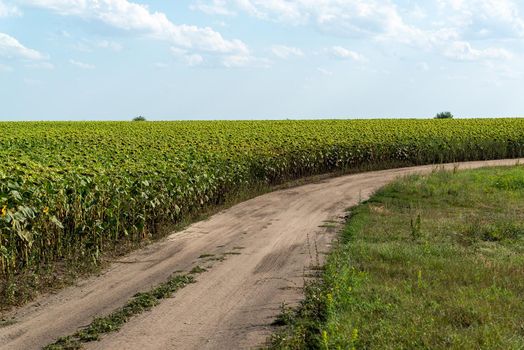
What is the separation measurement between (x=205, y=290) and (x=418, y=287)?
12.7ft

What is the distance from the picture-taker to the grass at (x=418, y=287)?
26.6ft

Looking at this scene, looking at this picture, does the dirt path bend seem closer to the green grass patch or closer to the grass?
the green grass patch

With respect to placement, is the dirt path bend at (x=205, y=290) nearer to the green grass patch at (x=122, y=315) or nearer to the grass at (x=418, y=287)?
the green grass patch at (x=122, y=315)

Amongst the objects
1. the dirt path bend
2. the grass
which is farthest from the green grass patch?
the grass

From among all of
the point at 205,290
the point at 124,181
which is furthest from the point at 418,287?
the point at 124,181

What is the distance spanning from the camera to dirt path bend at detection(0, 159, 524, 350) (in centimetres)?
891

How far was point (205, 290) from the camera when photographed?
11.2 meters

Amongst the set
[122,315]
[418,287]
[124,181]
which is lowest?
[122,315]

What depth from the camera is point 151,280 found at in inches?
476

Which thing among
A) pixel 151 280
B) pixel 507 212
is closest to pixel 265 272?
pixel 151 280

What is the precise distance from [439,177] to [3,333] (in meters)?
20.2

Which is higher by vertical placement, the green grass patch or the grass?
the grass

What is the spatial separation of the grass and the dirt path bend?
71cm

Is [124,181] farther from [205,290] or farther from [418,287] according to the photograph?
[418,287]
